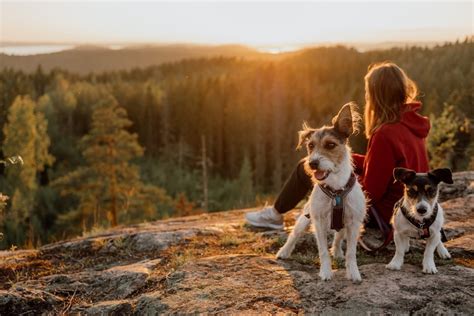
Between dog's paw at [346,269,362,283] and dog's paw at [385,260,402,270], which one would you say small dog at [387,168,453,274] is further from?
dog's paw at [346,269,362,283]

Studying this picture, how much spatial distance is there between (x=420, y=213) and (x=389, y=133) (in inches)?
48.3

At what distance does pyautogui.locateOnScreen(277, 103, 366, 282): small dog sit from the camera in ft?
16.1

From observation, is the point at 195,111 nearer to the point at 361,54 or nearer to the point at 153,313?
the point at 361,54

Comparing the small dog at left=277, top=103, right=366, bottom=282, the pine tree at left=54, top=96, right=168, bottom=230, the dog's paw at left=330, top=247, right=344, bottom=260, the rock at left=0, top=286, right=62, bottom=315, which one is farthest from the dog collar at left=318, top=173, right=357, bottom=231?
the pine tree at left=54, top=96, right=168, bottom=230

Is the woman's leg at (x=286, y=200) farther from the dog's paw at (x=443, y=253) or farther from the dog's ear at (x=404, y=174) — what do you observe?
the dog's paw at (x=443, y=253)

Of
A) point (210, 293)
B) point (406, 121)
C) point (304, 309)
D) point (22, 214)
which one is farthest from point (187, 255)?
point (22, 214)

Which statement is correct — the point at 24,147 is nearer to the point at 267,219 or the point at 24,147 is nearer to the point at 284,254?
the point at 267,219

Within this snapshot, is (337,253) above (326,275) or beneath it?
beneath

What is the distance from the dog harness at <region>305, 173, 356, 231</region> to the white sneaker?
2623 millimetres

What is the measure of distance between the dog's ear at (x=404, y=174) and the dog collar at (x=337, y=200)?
0.47 m

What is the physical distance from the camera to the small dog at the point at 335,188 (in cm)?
490

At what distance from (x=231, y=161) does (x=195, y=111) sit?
35.0 feet

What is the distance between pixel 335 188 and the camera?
5051 millimetres

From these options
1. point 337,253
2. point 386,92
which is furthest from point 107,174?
point 386,92
